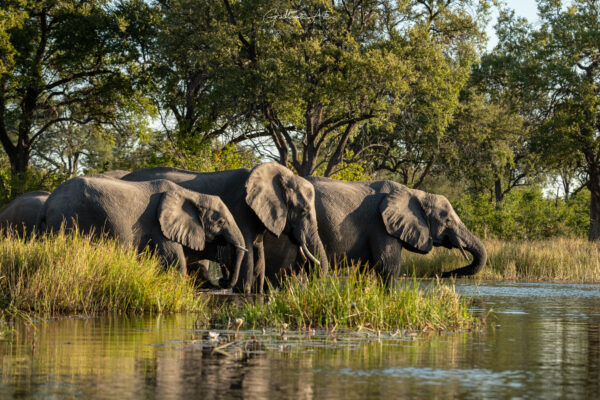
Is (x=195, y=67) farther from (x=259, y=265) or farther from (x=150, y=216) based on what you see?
(x=150, y=216)

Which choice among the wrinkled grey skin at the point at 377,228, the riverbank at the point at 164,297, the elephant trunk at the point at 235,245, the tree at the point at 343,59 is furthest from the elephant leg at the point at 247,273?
the tree at the point at 343,59

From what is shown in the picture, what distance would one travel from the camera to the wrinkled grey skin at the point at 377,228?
20.4 m

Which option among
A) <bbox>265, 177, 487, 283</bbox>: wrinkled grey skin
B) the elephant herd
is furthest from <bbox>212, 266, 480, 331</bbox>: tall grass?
<bbox>265, 177, 487, 283</bbox>: wrinkled grey skin

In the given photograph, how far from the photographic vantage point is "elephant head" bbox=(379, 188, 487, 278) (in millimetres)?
20500

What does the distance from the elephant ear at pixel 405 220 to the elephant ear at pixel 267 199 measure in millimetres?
2259

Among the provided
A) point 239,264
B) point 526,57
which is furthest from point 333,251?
point 526,57

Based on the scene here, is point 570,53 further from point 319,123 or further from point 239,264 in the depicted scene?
point 239,264

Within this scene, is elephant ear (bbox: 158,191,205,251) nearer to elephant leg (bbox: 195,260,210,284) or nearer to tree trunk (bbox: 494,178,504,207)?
elephant leg (bbox: 195,260,210,284)

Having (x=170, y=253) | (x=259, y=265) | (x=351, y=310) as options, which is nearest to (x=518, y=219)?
(x=259, y=265)

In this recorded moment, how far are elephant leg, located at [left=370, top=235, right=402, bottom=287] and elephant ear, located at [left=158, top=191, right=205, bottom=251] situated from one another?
14.4ft

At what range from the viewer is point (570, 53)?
45.8m

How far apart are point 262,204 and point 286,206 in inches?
21.2

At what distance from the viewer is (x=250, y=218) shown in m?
19.6

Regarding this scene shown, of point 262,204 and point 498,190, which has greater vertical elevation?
point 498,190
